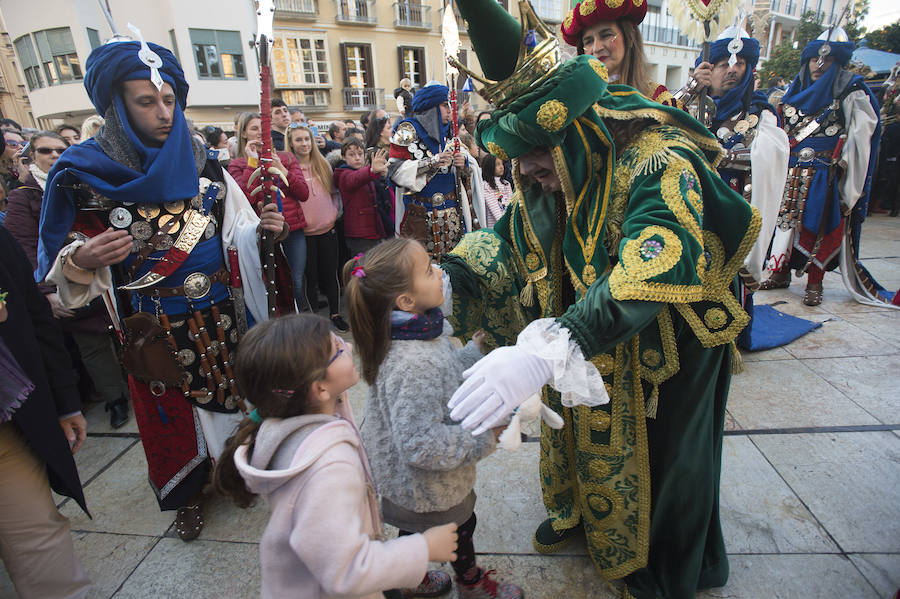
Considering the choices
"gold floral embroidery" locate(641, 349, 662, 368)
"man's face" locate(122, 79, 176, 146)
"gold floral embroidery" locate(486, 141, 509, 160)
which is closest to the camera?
"gold floral embroidery" locate(486, 141, 509, 160)

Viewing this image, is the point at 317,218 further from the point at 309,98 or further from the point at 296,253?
the point at 309,98

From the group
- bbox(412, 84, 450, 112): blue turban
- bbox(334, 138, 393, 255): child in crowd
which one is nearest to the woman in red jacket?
bbox(334, 138, 393, 255): child in crowd


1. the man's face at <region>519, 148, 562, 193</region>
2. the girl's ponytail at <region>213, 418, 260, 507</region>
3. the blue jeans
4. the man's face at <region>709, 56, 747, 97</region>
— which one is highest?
the man's face at <region>709, 56, 747, 97</region>

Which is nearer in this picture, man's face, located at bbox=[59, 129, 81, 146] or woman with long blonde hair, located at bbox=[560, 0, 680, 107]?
woman with long blonde hair, located at bbox=[560, 0, 680, 107]

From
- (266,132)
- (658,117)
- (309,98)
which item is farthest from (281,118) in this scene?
(309,98)

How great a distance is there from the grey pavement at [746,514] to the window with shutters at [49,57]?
20.9 meters

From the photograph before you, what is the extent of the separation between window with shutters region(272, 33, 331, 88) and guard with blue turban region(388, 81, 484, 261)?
54.0 feet

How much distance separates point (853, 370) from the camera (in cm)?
326

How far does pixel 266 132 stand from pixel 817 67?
502 cm

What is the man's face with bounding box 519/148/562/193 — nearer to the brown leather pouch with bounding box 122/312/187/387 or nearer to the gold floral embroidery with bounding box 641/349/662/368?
the gold floral embroidery with bounding box 641/349/662/368

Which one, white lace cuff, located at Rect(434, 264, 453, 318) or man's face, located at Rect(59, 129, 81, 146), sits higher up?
man's face, located at Rect(59, 129, 81, 146)

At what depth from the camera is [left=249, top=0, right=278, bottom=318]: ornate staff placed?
1.89 metres

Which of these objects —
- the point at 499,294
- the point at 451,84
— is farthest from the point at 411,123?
the point at 499,294

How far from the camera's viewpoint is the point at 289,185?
3.82 metres
